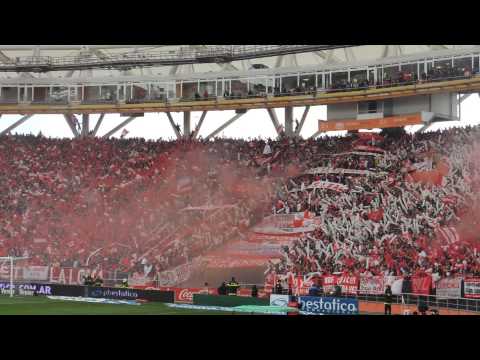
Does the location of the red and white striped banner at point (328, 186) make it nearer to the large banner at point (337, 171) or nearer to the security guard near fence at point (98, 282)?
the large banner at point (337, 171)

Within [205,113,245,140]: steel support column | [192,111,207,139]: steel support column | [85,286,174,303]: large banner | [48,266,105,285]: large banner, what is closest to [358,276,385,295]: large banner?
[85,286,174,303]: large banner

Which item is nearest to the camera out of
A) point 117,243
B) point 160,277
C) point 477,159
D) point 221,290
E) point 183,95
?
point 221,290

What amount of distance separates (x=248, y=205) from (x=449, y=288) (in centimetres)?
1396

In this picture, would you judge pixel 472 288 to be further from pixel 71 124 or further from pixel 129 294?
pixel 71 124

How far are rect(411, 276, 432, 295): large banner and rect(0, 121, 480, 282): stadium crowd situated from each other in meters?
1.00

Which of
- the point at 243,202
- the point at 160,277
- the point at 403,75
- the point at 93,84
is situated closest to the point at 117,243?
the point at 160,277

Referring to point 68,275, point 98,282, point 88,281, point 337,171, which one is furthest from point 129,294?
point 337,171

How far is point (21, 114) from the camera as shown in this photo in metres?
50.1

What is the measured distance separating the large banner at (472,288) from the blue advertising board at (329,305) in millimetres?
4735

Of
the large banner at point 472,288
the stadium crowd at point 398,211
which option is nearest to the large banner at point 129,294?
the stadium crowd at point 398,211

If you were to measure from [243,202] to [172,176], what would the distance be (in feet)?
18.5

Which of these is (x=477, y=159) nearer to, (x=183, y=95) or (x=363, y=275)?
(x=363, y=275)

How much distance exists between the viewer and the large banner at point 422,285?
96.2ft

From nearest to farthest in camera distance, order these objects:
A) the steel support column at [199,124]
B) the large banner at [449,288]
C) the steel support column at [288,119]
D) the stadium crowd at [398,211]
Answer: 1. the large banner at [449,288]
2. the stadium crowd at [398,211]
3. the steel support column at [288,119]
4. the steel support column at [199,124]
